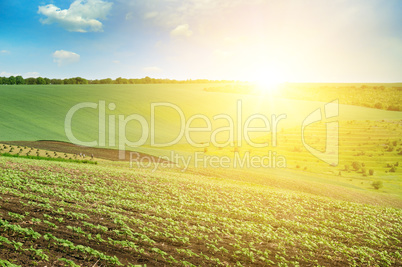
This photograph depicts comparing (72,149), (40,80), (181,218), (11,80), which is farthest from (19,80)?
(181,218)

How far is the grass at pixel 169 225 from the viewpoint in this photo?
412 inches

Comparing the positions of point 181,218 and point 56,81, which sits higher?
point 56,81

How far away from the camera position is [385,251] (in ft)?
48.7

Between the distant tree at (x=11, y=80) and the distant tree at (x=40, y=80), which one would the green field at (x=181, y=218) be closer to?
the distant tree at (x=11, y=80)

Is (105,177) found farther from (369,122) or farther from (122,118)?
(369,122)

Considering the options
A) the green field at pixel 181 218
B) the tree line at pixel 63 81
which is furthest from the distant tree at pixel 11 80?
the green field at pixel 181 218

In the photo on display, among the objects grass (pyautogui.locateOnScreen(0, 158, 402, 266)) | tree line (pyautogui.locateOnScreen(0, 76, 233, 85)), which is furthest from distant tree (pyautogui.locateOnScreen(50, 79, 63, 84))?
grass (pyautogui.locateOnScreen(0, 158, 402, 266))

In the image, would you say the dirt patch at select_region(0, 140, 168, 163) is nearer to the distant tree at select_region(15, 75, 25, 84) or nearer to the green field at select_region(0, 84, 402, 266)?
the green field at select_region(0, 84, 402, 266)

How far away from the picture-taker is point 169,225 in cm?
1393

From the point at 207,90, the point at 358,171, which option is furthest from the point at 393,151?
the point at 207,90

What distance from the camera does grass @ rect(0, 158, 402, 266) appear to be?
34.3ft

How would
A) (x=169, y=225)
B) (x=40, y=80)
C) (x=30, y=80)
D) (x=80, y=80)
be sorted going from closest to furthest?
(x=169, y=225) < (x=30, y=80) < (x=40, y=80) < (x=80, y=80)

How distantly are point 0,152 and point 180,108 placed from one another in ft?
226

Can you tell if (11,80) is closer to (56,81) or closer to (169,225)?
(56,81)
